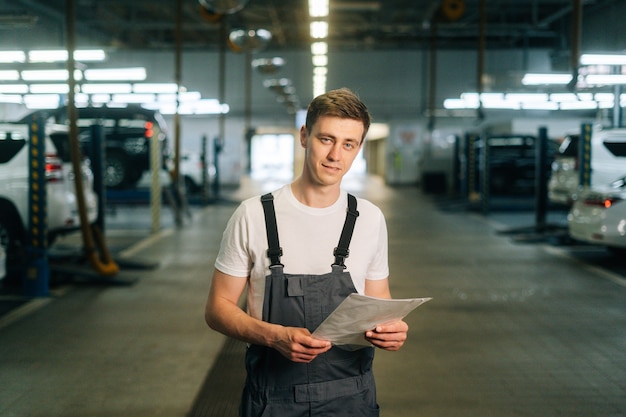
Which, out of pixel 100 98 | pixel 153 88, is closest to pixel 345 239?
pixel 153 88

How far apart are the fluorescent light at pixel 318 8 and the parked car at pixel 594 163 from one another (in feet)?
16.2

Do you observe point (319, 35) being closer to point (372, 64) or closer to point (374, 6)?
point (374, 6)

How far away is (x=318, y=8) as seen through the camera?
12305 mm

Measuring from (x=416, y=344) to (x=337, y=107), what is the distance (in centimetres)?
379

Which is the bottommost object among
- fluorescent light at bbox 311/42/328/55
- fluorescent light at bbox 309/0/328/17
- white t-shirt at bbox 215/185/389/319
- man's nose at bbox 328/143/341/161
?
white t-shirt at bbox 215/185/389/319

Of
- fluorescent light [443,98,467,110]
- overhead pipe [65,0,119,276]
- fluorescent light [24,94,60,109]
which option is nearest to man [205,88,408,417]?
overhead pipe [65,0,119,276]

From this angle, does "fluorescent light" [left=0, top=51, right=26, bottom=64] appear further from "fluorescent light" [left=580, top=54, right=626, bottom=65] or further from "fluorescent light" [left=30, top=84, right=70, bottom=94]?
"fluorescent light" [left=580, top=54, right=626, bottom=65]

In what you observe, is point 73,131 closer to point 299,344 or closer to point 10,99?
point 10,99

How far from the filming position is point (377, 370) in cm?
489

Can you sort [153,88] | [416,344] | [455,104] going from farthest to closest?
[455,104] < [153,88] < [416,344]

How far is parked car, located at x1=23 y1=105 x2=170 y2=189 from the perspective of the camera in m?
15.4

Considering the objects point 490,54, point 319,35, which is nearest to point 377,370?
point 319,35

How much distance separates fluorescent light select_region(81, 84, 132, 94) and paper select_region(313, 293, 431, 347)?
1472cm

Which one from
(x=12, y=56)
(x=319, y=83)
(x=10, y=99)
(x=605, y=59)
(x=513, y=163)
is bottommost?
(x=513, y=163)
